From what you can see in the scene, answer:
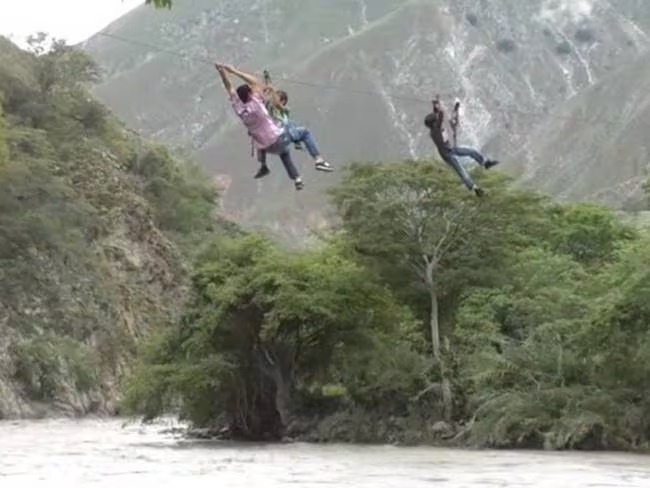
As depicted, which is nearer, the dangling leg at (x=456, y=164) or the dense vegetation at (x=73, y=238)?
the dangling leg at (x=456, y=164)

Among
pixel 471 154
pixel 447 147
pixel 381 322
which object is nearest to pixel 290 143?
pixel 447 147

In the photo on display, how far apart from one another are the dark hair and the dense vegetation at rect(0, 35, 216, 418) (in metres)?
46.6

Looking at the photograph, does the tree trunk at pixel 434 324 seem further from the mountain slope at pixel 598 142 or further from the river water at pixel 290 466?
the mountain slope at pixel 598 142

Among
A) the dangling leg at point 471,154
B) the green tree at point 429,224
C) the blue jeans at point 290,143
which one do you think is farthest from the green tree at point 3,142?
the blue jeans at point 290,143

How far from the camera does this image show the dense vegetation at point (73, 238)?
6119 centimetres

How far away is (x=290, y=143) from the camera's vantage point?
481 inches

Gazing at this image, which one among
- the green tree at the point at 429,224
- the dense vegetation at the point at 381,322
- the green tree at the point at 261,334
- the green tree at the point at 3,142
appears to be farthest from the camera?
the green tree at the point at 3,142

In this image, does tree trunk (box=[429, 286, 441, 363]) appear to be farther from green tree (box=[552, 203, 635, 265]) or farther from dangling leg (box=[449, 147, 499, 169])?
dangling leg (box=[449, 147, 499, 169])

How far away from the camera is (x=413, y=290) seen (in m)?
42.3

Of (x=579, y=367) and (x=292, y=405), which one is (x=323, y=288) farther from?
(x=579, y=367)

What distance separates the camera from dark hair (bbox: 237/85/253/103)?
12227 mm

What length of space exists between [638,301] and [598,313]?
4.05 ft

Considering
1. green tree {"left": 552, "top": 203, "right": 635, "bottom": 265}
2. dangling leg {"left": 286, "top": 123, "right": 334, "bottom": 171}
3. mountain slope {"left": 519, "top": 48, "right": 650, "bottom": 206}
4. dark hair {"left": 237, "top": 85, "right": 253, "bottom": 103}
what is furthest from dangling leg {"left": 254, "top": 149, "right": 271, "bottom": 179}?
mountain slope {"left": 519, "top": 48, "right": 650, "bottom": 206}

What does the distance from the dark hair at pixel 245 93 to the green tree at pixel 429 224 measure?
2814 cm
